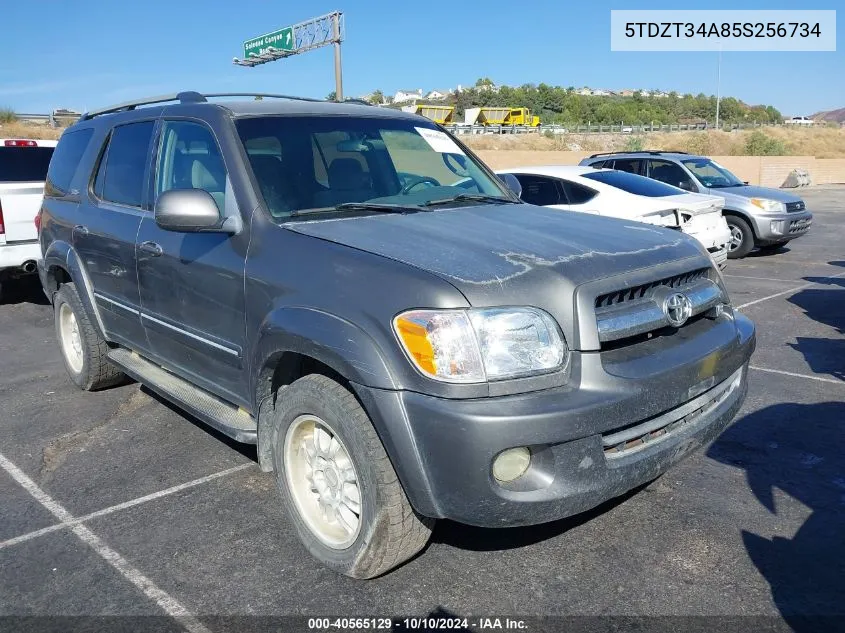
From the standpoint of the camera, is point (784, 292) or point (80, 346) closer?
point (80, 346)

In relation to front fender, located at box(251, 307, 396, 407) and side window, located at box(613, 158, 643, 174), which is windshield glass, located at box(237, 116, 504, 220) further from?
side window, located at box(613, 158, 643, 174)

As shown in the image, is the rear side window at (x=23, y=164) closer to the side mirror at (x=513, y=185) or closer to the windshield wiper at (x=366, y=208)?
the side mirror at (x=513, y=185)

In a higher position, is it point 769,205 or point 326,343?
point 769,205

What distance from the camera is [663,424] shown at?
2898mm

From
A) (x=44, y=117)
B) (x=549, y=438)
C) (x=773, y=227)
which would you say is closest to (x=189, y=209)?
(x=549, y=438)

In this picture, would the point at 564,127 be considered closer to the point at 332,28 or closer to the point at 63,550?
the point at 332,28

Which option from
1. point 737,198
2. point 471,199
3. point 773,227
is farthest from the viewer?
point 737,198

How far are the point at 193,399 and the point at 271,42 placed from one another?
30.7 metres

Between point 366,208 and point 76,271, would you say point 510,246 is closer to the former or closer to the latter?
point 366,208

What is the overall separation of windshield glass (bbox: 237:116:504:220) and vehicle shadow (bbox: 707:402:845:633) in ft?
6.65

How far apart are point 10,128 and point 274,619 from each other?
44846mm

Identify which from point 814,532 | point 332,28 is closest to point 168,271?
point 814,532

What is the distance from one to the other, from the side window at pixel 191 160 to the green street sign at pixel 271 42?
2798 cm

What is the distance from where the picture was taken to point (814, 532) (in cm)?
328
